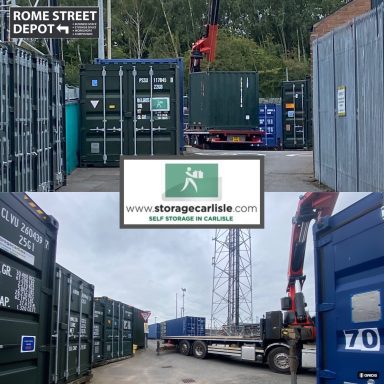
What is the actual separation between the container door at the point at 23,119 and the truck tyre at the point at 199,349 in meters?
5.13

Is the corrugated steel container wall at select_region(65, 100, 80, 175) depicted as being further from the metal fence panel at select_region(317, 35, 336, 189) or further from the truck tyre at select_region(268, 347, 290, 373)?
the truck tyre at select_region(268, 347, 290, 373)

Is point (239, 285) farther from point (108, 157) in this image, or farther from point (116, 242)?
point (108, 157)

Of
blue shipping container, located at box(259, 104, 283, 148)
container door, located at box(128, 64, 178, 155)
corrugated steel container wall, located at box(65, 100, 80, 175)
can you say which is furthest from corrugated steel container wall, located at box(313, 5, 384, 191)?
blue shipping container, located at box(259, 104, 283, 148)

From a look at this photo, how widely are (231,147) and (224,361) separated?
1861cm

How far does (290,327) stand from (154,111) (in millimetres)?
10412

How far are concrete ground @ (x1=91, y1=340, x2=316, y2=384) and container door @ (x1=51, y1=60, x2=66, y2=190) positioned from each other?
22.1 feet

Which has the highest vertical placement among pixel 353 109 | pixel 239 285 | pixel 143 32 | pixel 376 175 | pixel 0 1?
pixel 143 32

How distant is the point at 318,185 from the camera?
8961 millimetres

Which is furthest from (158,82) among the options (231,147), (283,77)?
(283,77)

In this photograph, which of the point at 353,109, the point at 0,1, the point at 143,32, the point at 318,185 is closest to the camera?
the point at 353,109

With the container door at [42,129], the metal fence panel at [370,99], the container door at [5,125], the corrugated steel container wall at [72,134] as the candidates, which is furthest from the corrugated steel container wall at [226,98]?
the container door at [5,125]

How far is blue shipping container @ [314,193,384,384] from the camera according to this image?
3156 millimetres

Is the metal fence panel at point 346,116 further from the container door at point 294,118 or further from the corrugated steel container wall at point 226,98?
the container door at point 294,118

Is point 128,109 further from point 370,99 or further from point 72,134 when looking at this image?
point 370,99
